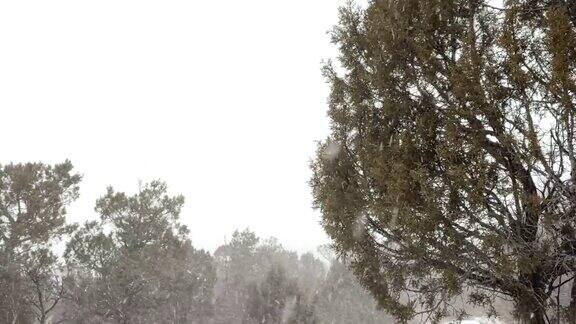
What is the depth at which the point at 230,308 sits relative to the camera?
35.4 meters

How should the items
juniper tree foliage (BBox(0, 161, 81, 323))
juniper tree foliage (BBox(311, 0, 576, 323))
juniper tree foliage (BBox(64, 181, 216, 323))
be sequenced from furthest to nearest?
juniper tree foliage (BBox(64, 181, 216, 323))
juniper tree foliage (BBox(0, 161, 81, 323))
juniper tree foliage (BBox(311, 0, 576, 323))

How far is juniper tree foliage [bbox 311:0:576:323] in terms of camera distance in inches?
194

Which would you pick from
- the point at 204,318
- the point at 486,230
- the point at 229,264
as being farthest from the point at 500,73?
the point at 229,264

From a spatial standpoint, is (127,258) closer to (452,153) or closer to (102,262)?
(102,262)

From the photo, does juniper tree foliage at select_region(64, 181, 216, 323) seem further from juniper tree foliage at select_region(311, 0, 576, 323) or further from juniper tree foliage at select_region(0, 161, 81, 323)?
juniper tree foliage at select_region(311, 0, 576, 323)

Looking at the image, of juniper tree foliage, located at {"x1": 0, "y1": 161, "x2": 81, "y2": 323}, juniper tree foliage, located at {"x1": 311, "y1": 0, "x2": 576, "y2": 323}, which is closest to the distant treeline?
juniper tree foliage, located at {"x1": 0, "y1": 161, "x2": 81, "y2": 323}

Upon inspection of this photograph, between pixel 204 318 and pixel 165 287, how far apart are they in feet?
29.5

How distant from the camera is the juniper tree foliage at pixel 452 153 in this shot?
4938 mm

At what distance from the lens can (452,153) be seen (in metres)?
5.21

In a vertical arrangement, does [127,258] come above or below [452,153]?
above

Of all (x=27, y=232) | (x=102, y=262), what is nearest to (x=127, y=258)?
(x=102, y=262)

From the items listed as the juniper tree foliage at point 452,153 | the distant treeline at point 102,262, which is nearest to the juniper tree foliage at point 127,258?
the distant treeline at point 102,262

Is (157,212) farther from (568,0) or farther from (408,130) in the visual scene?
(568,0)

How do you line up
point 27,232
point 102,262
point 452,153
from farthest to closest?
point 102,262 < point 27,232 < point 452,153
